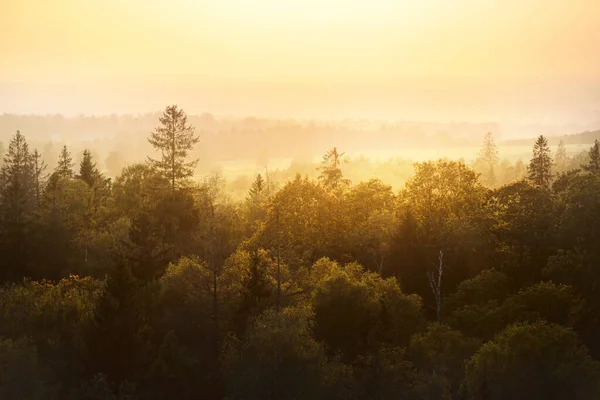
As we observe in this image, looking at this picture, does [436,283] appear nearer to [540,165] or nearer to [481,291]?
[481,291]

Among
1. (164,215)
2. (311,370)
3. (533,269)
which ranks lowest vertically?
(311,370)

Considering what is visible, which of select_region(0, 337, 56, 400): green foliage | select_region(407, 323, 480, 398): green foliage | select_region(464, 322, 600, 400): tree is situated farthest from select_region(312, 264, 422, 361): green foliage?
select_region(0, 337, 56, 400): green foliage

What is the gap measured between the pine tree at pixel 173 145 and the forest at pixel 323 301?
23.6 feet

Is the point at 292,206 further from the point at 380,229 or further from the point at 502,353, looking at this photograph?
the point at 502,353

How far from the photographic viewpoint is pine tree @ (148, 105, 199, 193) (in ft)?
236

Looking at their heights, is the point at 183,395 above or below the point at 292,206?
below

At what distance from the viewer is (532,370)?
38188 mm

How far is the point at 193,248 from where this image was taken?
5928 centimetres

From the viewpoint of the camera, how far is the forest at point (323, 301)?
39.3 metres

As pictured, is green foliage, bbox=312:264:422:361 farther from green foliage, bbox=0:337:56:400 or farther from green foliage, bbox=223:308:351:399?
green foliage, bbox=0:337:56:400

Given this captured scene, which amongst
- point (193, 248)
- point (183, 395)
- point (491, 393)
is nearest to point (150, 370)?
point (183, 395)

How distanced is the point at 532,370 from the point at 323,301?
14294mm

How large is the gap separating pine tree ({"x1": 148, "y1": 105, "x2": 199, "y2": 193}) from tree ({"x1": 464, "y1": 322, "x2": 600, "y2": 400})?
4261 cm

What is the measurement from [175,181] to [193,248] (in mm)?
14963
